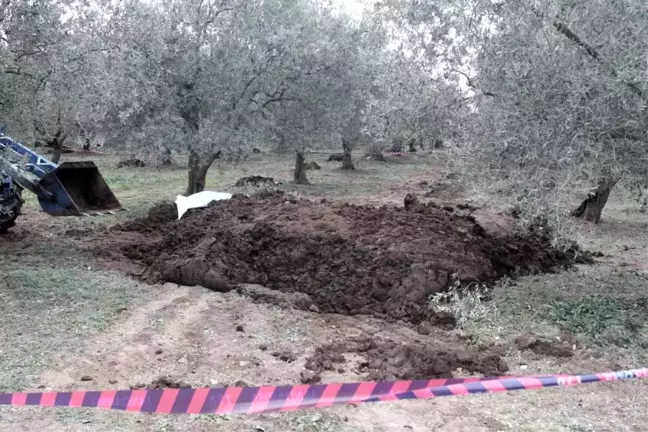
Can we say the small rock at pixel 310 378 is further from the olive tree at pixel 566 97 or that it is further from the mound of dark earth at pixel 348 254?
the olive tree at pixel 566 97

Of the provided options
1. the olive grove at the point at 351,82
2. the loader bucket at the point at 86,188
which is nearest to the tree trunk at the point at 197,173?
the olive grove at the point at 351,82

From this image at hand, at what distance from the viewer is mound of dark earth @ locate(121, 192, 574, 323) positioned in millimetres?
7359

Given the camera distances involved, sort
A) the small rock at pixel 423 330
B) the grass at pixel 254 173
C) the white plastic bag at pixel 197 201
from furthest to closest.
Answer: the grass at pixel 254 173
the white plastic bag at pixel 197 201
the small rock at pixel 423 330

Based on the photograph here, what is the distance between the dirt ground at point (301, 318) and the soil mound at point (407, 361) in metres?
0.02

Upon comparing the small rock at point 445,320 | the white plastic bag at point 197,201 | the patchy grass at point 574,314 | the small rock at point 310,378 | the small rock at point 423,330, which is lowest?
the small rock at point 310,378

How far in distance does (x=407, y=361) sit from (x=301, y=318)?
5.63 ft

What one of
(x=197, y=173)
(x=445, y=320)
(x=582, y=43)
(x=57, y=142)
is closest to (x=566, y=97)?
(x=582, y=43)

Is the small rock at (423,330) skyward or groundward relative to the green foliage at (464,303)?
groundward

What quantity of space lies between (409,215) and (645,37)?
17.6 feet

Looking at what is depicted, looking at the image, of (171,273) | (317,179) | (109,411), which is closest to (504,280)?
(171,273)

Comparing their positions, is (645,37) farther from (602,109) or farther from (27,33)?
(27,33)

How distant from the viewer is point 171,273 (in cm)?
789

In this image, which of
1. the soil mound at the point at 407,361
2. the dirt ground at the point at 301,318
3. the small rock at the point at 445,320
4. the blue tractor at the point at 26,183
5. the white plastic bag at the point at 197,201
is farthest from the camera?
the white plastic bag at the point at 197,201

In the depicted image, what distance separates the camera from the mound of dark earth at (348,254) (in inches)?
290
